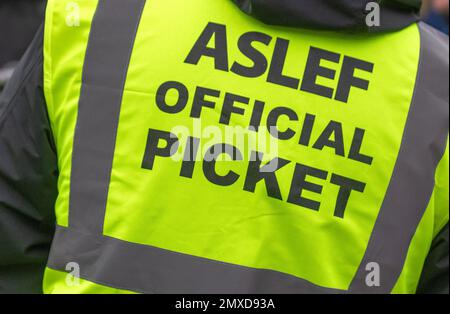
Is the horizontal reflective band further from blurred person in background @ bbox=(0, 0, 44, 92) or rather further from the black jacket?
blurred person in background @ bbox=(0, 0, 44, 92)

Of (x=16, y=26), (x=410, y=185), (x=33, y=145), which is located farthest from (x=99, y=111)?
(x=16, y=26)

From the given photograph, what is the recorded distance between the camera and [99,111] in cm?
198

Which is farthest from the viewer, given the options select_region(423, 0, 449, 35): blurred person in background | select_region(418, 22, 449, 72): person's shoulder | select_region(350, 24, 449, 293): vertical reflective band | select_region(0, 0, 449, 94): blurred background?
select_region(423, 0, 449, 35): blurred person in background

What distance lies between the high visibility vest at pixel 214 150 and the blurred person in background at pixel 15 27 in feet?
6.30

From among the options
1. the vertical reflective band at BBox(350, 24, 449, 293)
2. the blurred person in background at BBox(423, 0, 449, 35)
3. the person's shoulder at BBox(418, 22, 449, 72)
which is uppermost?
the blurred person in background at BBox(423, 0, 449, 35)

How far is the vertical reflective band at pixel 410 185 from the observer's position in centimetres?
207

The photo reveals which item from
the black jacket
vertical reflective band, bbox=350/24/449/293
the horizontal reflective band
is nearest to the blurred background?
the black jacket

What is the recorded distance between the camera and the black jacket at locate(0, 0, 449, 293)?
1957mm

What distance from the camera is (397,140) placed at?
2.06m

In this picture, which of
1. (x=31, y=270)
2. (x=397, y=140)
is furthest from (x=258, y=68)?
(x=31, y=270)

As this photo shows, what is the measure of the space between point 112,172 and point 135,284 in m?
0.24

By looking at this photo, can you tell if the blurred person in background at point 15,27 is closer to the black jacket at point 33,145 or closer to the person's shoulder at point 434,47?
the black jacket at point 33,145

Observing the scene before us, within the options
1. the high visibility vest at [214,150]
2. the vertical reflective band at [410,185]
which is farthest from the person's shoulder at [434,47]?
the high visibility vest at [214,150]

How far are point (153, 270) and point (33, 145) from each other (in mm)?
395
